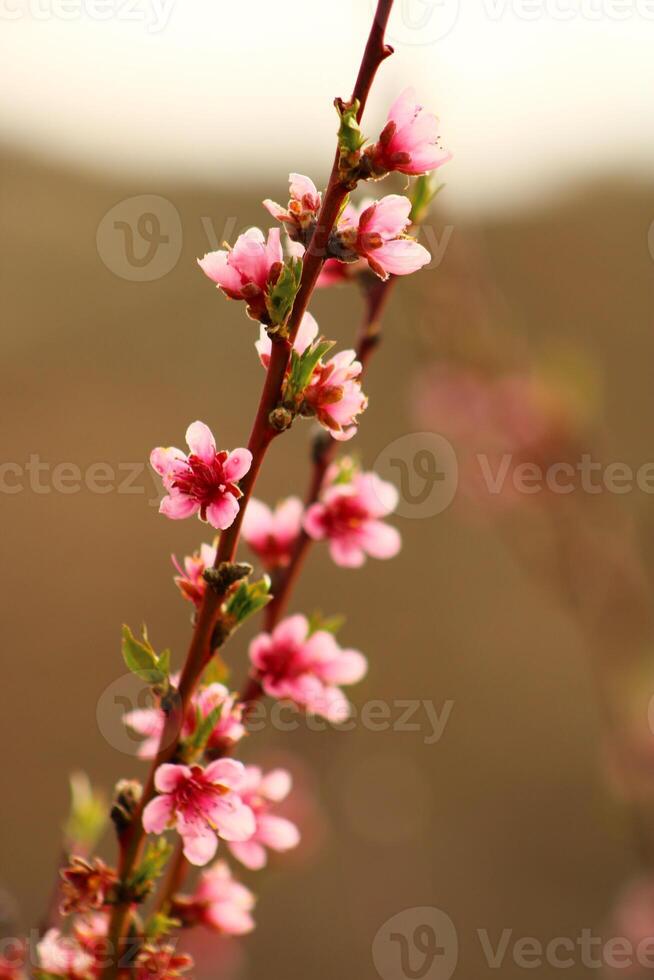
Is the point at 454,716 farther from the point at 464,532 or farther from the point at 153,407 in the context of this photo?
the point at 153,407

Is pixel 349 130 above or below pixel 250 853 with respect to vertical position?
above

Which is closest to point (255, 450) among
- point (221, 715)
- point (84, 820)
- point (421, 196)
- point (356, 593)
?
point (221, 715)

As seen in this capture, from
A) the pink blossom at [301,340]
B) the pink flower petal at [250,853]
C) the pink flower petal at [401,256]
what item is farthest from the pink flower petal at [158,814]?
the pink flower petal at [401,256]

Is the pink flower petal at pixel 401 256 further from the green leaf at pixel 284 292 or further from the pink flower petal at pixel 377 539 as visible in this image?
the pink flower petal at pixel 377 539

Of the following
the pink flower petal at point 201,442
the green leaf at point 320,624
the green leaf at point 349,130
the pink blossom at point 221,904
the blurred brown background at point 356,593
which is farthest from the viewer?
the blurred brown background at point 356,593

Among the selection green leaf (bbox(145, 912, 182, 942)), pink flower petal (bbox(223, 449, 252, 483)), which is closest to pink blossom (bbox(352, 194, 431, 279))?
pink flower petal (bbox(223, 449, 252, 483))

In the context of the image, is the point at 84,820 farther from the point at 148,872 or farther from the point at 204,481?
the point at 204,481

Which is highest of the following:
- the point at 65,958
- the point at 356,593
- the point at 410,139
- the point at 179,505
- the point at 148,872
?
the point at 410,139
